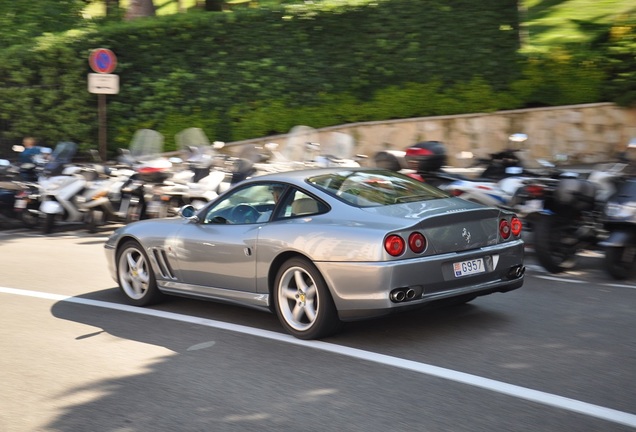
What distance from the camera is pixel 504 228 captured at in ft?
23.6

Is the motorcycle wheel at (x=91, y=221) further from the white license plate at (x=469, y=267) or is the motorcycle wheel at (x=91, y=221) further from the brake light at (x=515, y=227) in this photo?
the white license plate at (x=469, y=267)

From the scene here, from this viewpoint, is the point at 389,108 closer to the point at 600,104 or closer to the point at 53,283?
the point at 600,104

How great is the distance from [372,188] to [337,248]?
36.5 inches

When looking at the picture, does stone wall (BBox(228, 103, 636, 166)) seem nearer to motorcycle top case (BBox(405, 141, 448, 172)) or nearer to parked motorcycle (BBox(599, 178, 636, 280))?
motorcycle top case (BBox(405, 141, 448, 172))

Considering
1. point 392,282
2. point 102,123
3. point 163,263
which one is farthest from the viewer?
point 102,123

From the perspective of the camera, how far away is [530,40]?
19594mm

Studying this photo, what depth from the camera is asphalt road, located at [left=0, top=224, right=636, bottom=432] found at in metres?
5.12

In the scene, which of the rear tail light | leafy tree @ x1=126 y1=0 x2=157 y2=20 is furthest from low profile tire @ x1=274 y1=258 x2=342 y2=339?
leafy tree @ x1=126 y1=0 x2=157 y2=20

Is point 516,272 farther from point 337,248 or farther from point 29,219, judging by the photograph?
point 29,219

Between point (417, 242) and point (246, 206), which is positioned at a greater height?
point (246, 206)

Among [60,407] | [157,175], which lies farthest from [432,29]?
[60,407]

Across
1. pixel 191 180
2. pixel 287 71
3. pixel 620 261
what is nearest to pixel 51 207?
pixel 191 180

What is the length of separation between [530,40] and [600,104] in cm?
278

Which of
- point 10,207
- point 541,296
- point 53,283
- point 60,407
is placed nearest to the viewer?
point 60,407
